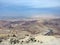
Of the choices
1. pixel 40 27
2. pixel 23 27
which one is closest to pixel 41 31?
pixel 40 27

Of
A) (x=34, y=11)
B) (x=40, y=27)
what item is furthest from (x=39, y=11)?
(x=40, y=27)

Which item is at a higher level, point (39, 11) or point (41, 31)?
point (39, 11)

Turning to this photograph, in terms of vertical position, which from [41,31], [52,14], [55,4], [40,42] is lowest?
[40,42]

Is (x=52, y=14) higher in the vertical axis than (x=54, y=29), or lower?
higher

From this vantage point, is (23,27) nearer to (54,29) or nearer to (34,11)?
(34,11)

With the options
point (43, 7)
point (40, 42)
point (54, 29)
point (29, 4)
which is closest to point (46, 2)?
point (43, 7)

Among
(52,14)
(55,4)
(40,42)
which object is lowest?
(40,42)

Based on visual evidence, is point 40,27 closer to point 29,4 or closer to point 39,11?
point 39,11
